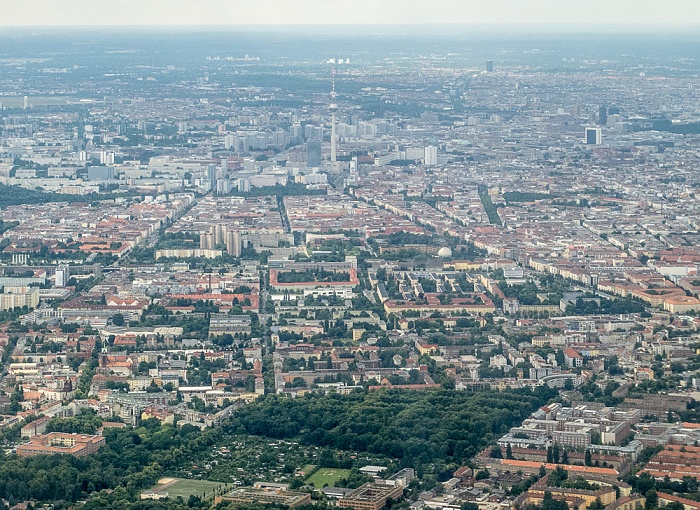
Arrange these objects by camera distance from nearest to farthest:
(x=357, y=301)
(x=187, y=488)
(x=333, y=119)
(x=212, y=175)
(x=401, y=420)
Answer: (x=187, y=488), (x=401, y=420), (x=357, y=301), (x=212, y=175), (x=333, y=119)

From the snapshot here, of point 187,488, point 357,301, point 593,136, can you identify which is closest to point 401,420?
point 187,488

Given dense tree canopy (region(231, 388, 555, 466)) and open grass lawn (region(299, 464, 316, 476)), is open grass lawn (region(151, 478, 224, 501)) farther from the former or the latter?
dense tree canopy (region(231, 388, 555, 466))

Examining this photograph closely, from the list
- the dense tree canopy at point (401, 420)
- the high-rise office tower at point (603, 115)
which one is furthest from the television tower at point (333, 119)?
the dense tree canopy at point (401, 420)

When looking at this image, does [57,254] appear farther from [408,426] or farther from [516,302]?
[408,426]

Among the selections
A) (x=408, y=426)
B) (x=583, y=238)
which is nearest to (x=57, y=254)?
(x=583, y=238)

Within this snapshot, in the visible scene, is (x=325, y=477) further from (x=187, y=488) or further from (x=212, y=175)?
(x=212, y=175)
